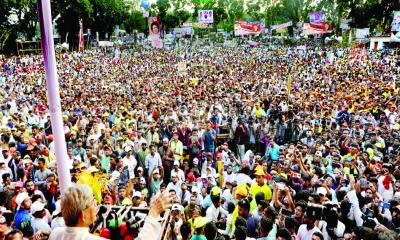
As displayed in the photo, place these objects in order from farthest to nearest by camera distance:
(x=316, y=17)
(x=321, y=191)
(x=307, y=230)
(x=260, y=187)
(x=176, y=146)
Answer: (x=316, y=17) → (x=176, y=146) → (x=260, y=187) → (x=321, y=191) → (x=307, y=230)

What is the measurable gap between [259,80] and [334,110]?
750cm

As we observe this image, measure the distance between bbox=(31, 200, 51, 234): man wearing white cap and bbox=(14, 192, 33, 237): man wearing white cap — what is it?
57mm

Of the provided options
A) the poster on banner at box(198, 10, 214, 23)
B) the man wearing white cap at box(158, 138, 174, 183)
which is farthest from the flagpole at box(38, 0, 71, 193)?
the poster on banner at box(198, 10, 214, 23)

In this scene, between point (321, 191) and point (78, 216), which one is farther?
point (321, 191)

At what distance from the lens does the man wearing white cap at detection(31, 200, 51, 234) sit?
15.2ft

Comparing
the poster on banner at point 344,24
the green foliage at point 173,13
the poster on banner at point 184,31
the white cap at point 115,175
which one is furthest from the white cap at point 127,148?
the poster on banner at point 184,31

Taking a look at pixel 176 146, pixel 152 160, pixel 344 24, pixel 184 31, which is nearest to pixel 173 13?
pixel 184 31

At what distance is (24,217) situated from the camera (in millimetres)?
4734

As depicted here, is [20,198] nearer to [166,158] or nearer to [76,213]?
[166,158]

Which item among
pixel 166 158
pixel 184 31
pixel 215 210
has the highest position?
pixel 184 31

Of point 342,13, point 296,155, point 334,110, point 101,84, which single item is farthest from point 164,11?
point 296,155

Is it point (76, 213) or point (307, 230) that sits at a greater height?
point (76, 213)

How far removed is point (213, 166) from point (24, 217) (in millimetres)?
4181

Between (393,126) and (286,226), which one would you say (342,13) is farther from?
(286,226)
